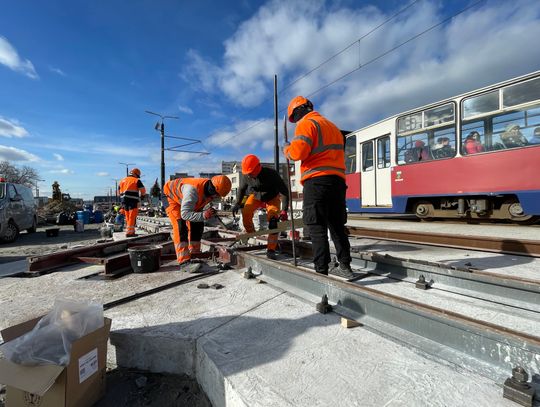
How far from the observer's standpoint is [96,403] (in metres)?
1.76

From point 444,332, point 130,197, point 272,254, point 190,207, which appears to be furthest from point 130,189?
point 444,332

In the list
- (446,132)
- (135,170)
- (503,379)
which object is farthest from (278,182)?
(135,170)

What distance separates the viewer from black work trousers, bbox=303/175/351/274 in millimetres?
3102

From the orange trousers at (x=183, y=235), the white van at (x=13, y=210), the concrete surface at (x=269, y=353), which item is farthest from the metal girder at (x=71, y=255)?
the white van at (x=13, y=210)

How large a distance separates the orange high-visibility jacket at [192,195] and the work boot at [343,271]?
2264 mm

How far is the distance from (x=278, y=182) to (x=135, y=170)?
5883mm

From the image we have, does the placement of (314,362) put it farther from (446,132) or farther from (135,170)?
(135,170)

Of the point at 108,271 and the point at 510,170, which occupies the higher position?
the point at 510,170

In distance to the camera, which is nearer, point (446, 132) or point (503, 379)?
point (503, 379)

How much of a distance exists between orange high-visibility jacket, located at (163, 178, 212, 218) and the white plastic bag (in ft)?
8.59

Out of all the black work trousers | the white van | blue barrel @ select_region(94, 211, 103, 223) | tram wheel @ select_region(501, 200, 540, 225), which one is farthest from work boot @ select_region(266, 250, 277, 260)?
blue barrel @ select_region(94, 211, 103, 223)

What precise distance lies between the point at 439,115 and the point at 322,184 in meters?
6.32

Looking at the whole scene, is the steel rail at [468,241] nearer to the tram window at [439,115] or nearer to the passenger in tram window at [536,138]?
the passenger in tram window at [536,138]

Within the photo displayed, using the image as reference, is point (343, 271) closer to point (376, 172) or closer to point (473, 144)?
point (473, 144)
